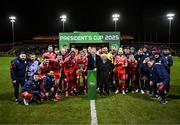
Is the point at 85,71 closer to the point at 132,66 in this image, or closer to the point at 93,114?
the point at 132,66

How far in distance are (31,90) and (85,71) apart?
112 inches

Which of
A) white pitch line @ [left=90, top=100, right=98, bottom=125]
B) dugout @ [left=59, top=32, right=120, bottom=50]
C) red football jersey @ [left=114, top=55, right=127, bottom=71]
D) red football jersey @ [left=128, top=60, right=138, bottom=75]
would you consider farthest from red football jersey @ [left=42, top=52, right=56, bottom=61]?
dugout @ [left=59, top=32, right=120, bottom=50]

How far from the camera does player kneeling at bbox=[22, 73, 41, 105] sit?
10727mm

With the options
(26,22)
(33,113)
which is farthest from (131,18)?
(33,113)

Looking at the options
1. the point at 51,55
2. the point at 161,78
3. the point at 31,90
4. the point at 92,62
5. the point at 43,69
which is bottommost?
the point at 31,90

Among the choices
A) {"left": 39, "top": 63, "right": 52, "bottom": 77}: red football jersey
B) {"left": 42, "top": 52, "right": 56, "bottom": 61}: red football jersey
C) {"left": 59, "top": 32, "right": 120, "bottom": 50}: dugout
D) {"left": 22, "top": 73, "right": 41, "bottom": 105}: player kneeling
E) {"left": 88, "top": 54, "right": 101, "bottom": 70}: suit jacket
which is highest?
{"left": 59, "top": 32, "right": 120, "bottom": 50}: dugout

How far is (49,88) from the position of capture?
37.0ft

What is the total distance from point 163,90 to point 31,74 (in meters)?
4.88

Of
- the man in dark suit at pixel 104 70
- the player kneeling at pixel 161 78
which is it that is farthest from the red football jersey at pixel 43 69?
the player kneeling at pixel 161 78

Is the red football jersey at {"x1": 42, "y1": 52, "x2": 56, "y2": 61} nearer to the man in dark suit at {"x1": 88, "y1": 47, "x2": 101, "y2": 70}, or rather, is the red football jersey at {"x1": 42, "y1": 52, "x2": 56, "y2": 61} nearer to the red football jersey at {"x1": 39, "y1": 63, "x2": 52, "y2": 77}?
the red football jersey at {"x1": 39, "y1": 63, "x2": 52, "y2": 77}

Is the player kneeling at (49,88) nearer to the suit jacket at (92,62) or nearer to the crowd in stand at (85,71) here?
the crowd in stand at (85,71)

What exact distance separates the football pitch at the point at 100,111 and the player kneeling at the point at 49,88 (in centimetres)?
34

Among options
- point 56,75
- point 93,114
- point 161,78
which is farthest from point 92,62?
point 93,114

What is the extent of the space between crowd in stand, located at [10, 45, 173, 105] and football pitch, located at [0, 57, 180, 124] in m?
0.48
